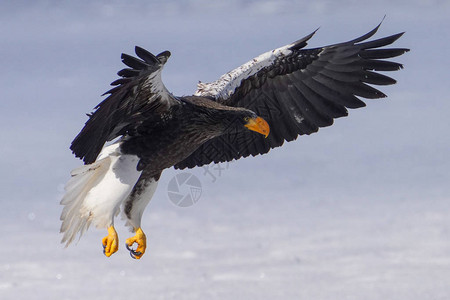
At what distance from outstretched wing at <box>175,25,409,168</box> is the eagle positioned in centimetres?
1

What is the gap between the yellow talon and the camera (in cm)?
810

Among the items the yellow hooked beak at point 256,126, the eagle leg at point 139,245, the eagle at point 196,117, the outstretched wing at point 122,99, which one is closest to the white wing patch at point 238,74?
the eagle at point 196,117

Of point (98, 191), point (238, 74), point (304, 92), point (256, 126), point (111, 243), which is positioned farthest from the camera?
point (304, 92)

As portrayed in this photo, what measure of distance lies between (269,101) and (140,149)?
237 centimetres

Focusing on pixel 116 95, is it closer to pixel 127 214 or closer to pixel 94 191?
pixel 94 191

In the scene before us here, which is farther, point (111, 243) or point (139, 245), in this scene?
point (139, 245)

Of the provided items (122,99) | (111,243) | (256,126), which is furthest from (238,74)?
(111,243)

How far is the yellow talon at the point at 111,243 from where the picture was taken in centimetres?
810

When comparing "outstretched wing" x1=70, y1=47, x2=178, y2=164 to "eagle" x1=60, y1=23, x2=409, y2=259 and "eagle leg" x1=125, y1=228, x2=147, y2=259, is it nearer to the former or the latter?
"eagle" x1=60, y1=23, x2=409, y2=259

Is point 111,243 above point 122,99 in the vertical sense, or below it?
below

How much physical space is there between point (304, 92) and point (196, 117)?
6.81 ft

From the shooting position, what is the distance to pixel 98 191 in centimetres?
827

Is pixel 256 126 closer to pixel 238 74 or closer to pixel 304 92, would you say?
pixel 238 74

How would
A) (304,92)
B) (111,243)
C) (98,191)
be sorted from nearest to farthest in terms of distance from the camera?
(111,243)
(98,191)
(304,92)
